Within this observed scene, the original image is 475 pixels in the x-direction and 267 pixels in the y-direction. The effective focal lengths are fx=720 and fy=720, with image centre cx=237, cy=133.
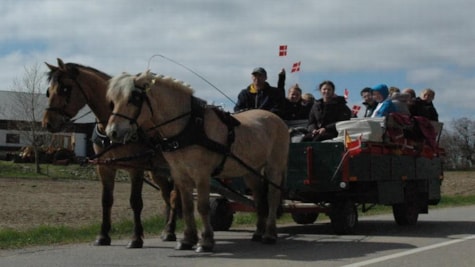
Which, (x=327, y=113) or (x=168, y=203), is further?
(x=327, y=113)

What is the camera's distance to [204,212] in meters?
9.24

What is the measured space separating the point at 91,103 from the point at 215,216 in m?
3.63

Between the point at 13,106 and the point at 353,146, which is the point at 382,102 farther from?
the point at 13,106

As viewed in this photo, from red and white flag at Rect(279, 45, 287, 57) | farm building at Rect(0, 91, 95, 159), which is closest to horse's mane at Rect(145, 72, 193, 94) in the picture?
red and white flag at Rect(279, 45, 287, 57)

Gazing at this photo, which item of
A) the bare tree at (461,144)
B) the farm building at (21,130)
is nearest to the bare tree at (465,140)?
the bare tree at (461,144)

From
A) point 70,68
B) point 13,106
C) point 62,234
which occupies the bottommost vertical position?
point 62,234

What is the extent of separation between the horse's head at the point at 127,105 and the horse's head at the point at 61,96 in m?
1.04

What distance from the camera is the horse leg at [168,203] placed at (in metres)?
10.8

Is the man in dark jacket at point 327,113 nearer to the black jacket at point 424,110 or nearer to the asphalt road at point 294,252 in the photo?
the asphalt road at point 294,252

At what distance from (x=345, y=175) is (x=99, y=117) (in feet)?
13.0

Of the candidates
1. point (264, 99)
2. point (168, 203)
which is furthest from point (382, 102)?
point (168, 203)

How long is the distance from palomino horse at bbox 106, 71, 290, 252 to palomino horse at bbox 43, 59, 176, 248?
75cm

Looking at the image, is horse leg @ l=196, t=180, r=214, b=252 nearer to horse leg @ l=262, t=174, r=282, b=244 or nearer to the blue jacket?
horse leg @ l=262, t=174, r=282, b=244

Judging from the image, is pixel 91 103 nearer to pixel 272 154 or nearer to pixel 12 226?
pixel 272 154
